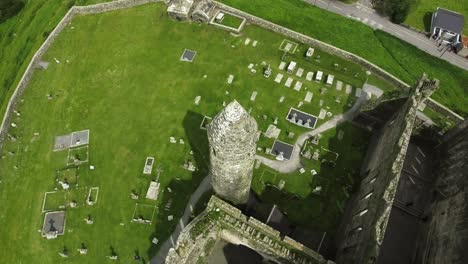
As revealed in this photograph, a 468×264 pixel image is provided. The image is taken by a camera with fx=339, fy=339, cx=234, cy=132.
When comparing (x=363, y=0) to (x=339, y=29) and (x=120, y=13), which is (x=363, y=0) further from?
(x=120, y=13)

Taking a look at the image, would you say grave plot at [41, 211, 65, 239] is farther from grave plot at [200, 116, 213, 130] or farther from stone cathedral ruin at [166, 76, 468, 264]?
grave plot at [200, 116, 213, 130]

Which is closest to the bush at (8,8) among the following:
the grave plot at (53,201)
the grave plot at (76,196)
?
the grave plot at (53,201)

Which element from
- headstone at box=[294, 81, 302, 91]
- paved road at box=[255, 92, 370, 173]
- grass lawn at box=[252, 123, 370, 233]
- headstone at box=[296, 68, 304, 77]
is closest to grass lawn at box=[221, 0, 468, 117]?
headstone at box=[296, 68, 304, 77]

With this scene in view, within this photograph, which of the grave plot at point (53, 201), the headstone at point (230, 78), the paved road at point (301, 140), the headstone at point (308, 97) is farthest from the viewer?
the headstone at point (230, 78)

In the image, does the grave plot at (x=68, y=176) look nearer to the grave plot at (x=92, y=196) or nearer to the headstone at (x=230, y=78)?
the grave plot at (x=92, y=196)

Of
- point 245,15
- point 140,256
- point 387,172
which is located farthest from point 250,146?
point 245,15

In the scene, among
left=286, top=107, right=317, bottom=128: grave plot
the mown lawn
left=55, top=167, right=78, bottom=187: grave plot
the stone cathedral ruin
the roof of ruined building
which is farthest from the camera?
the mown lawn
